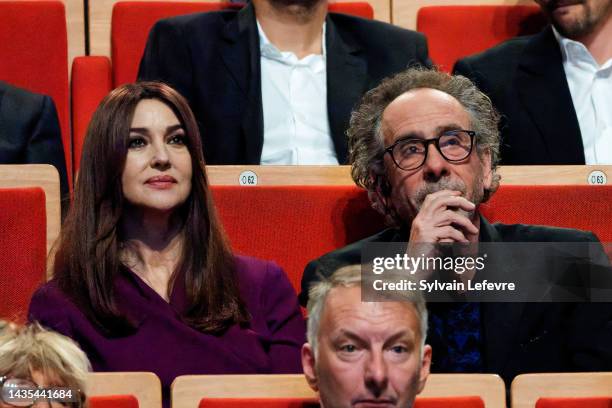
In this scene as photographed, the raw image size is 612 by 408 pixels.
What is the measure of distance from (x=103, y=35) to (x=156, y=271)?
0.51 m

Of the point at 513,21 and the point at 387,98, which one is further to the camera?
the point at 513,21

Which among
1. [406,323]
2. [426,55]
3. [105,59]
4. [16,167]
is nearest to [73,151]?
[105,59]

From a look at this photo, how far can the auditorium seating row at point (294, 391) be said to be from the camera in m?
0.76

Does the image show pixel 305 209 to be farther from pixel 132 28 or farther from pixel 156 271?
pixel 132 28

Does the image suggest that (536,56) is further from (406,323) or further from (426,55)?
(406,323)

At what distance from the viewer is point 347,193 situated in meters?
1.08

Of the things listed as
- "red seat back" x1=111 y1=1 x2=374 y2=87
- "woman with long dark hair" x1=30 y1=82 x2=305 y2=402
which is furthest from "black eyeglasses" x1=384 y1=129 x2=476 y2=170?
"red seat back" x1=111 y1=1 x2=374 y2=87

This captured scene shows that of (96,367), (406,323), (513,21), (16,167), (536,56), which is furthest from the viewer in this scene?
(513,21)

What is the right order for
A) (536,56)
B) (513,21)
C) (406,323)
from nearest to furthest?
(406,323) → (536,56) → (513,21)

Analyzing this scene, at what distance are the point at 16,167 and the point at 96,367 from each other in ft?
0.70

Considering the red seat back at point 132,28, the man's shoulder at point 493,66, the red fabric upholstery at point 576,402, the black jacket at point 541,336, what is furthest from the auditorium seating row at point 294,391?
the red seat back at point 132,28

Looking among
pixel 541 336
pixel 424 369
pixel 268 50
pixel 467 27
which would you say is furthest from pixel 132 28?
pixel 424 369

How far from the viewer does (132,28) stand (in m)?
1.38

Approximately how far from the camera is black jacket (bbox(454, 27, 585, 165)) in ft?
4.04
